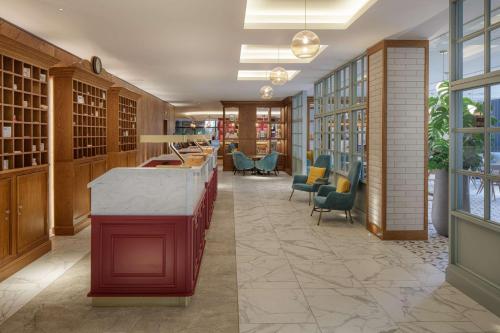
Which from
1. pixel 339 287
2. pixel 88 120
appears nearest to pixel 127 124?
→ pixel 88 120

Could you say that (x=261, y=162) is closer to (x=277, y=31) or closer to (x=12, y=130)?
(x=277, y=31)

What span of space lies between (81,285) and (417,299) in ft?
10.6

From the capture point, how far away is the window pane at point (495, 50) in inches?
152

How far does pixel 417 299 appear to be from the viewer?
4.16 m

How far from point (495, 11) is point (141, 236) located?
3651mm

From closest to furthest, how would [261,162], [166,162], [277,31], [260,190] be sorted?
[277,31] < [166,162] < [260,190] < [261,162]

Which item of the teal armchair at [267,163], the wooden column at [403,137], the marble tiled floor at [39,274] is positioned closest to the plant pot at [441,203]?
the wooden column at [403,137]

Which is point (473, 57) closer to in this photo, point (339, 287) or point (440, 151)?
point (339, 287)

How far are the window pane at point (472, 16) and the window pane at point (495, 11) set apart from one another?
0.53 feet

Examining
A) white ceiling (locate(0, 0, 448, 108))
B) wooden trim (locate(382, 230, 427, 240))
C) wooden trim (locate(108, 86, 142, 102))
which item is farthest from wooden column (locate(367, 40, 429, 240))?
wooden trim (locate(108, 86, 142, 102))

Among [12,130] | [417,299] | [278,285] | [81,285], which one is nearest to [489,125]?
[417,299]

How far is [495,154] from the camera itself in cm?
394

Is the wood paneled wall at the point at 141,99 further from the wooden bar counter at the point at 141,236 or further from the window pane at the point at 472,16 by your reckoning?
the window pane at the point at 472,16

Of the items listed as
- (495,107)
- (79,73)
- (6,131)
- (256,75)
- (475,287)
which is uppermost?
(256,75)
